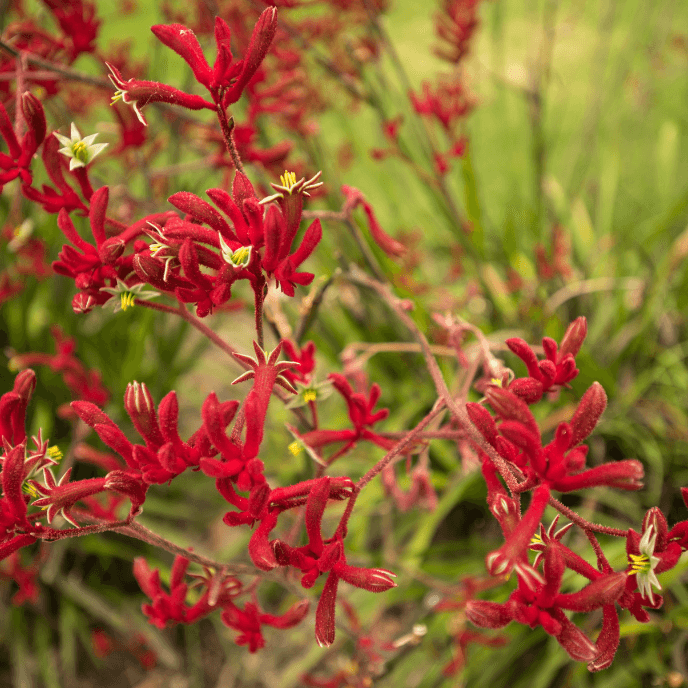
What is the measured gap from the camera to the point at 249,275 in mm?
428

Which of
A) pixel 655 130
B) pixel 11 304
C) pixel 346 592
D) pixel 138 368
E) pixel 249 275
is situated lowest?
pixel 346 592

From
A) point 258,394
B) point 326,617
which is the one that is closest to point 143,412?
point 258,394

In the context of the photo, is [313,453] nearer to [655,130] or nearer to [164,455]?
[164,455]

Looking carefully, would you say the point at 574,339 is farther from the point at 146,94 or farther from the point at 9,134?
the point at 9,134

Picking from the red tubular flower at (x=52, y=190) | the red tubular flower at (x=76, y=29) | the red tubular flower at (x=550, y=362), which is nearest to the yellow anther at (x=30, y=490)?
the red tubular flower at (x=52, y=190)

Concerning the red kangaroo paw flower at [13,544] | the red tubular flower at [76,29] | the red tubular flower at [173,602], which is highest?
the red tubular flower at [76,29]

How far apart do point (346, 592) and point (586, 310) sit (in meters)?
1.02

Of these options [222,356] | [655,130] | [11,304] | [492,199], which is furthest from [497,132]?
[11,304]

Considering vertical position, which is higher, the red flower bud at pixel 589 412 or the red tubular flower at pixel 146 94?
the red tubular flower at pixel 146 94

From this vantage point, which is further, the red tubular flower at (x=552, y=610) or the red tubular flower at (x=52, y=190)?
the red tubular flower at (x=52, y=190)

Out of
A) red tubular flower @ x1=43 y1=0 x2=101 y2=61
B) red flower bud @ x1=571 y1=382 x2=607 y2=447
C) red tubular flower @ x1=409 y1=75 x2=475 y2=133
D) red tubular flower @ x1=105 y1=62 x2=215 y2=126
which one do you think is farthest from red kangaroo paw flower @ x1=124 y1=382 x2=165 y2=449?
red tubular flower @ x1=409 y1=75 x2=475 y2=133

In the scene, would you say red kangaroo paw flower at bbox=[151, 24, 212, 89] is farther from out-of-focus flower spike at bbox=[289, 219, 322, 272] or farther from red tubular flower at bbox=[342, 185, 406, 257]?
red tubular flower at bbox=[342, 185, 406, 257]

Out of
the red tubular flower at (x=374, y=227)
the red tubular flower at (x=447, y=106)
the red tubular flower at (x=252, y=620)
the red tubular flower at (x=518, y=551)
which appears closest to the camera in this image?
the red tubular flower at (x=518, y=551)

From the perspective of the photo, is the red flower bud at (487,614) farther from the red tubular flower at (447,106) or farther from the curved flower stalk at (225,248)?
the red tubular flower at (447,106)
